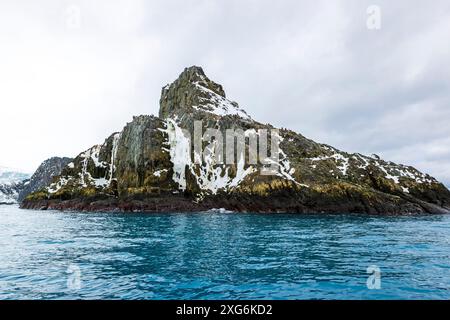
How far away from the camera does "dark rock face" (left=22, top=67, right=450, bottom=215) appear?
82.5m

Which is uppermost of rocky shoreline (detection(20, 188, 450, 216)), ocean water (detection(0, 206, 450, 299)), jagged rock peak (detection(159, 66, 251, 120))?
jagged rock peak (detection(159, 66, 251, 120))

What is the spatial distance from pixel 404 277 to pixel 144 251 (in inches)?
710

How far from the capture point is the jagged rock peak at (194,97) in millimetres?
141875

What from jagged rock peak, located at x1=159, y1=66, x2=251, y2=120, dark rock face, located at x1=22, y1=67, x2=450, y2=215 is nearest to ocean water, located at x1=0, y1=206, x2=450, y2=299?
dark rock face, located at x1=22, y1=67, x2=450, y2=215

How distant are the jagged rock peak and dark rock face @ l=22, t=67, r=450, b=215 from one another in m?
5.89

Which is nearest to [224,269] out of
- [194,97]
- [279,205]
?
[279,205]

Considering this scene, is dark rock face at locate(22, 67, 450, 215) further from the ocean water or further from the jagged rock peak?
the ocean water

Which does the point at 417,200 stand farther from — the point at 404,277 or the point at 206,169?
the point at 404,277

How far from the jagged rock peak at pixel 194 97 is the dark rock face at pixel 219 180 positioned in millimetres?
5888

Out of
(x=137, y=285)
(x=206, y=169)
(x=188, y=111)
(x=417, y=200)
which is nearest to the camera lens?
(x=137, y=285)

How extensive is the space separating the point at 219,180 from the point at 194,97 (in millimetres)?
66686

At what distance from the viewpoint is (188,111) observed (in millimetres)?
132375

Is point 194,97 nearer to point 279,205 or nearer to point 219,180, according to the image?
point 219,180
